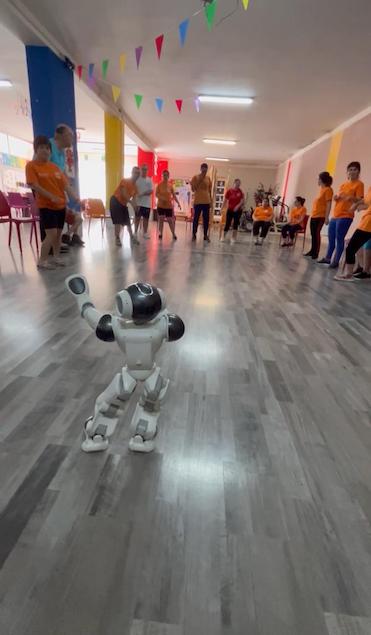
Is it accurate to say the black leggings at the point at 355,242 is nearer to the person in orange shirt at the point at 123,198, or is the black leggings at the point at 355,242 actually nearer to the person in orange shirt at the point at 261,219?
the person in orange shirt at the point at 123,198

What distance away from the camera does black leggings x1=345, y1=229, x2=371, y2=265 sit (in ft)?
11.6

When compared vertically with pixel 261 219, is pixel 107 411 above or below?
below

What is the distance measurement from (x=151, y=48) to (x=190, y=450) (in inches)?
211

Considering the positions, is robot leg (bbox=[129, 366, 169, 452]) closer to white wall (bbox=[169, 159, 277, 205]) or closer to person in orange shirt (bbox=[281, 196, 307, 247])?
person in orange shirt (bbox=[281, 196, 307, 247])

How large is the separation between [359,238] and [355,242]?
0.21 ft

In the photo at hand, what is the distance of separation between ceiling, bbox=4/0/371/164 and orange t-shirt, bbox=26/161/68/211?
80.1 inches

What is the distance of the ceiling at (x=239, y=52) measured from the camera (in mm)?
3521

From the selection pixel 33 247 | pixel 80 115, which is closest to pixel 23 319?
pixel 33 247

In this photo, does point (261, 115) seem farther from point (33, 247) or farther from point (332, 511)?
point (332, 511)

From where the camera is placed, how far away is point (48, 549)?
2.38 ft

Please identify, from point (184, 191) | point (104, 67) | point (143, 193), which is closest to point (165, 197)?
point (143, 193)

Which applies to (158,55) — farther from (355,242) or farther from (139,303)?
(139,303)

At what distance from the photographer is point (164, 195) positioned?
19.9 ft

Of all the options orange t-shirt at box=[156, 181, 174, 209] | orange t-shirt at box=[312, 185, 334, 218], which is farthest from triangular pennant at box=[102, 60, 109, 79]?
orange t-shirt at box=[312, 185, 334, 218]
